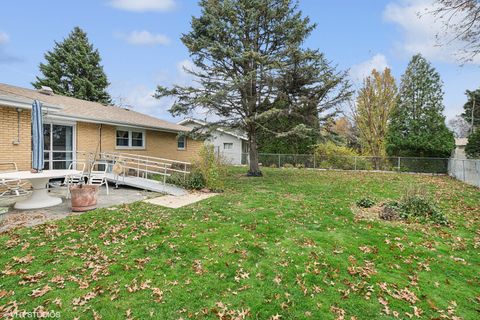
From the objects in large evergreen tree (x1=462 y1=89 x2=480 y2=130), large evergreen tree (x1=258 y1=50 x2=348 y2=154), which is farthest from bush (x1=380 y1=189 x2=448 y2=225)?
large evergreen tree (x1=462 y1=89 x2=480 y2=130)

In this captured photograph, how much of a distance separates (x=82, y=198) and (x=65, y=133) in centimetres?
587

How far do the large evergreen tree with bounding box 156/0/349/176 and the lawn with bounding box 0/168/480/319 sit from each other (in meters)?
7.98

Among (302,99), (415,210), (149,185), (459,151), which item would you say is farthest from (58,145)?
(459,151)

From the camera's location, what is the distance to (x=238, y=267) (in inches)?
161

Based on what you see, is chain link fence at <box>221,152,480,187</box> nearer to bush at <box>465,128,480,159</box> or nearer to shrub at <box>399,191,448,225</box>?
bush at <box>465,128,480,159</box>

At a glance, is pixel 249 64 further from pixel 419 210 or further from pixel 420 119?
pixel 420 119

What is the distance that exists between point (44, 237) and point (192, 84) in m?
11.3

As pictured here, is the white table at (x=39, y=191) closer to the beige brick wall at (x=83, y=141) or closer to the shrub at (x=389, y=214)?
the beige brick wall at (x=83, y=141)

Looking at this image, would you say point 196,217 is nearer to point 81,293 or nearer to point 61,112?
point 81,293

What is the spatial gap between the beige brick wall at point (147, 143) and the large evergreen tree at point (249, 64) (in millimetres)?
2752

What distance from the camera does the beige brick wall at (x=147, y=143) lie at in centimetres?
1167

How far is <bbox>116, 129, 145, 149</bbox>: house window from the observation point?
13.8 m

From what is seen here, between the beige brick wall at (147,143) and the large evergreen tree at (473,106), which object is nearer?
the beige brick wall at (147,143)

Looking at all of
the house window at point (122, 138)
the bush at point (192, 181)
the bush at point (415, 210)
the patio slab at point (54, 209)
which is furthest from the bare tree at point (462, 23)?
the house window at point (122, 138)
